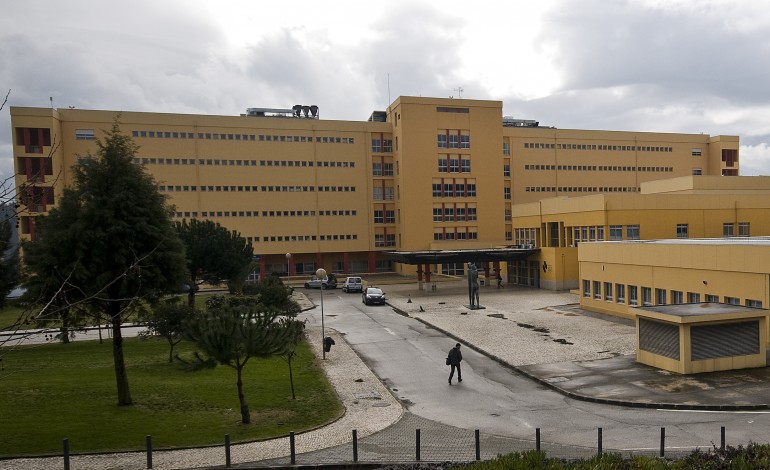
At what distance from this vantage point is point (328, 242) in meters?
67.9

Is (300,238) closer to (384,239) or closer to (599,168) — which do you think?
(384,239)

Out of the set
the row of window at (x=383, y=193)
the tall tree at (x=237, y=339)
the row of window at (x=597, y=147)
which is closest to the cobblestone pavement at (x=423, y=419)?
the tall tree at (x=237, y=339)

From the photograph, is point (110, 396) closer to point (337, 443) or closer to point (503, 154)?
point (337, 443)

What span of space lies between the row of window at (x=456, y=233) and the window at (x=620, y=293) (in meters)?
34.4

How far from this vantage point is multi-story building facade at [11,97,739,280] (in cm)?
6272

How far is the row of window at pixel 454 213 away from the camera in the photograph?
66.6m

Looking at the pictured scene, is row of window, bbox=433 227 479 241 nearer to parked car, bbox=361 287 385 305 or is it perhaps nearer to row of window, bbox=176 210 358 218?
row of window, bbox=176 210 358 218

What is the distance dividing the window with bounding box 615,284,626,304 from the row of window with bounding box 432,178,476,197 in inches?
1375

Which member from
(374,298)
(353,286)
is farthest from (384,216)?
(374,298)

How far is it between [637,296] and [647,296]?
27.7 inches

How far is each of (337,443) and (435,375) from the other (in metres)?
7.84

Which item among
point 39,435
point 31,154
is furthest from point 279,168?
point 39,435

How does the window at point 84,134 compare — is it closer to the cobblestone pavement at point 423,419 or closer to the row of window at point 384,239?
the row of window at point 384,239

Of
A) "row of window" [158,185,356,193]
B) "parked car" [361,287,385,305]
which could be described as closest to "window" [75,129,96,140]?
"row of window" [158,185,356,193]
